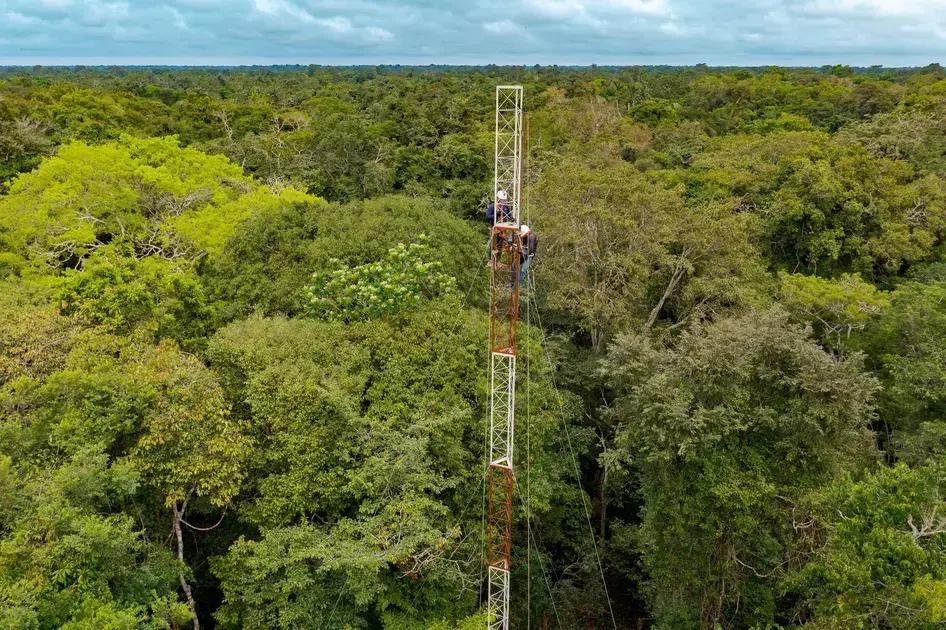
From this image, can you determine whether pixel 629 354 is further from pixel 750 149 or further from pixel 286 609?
pixel 750 149

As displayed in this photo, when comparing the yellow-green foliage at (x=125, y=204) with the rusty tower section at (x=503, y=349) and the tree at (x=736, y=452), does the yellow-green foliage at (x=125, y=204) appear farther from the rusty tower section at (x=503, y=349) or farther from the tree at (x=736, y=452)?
the tree at (x=736, y=452)

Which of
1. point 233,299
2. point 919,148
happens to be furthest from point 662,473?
point 919,148

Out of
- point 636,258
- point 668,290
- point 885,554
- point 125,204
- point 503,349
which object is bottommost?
point 885,554

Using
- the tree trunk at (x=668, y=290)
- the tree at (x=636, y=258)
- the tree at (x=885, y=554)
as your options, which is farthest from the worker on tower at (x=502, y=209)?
the tree trunk at (x=668, y=290)

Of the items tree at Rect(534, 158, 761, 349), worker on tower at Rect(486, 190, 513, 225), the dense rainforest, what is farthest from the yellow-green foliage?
worker on tower at Rect(486, 190, 513, 225)

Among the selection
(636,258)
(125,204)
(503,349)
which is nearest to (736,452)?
(503,349)

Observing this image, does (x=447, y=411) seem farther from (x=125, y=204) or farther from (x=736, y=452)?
(x=125, y=204)
